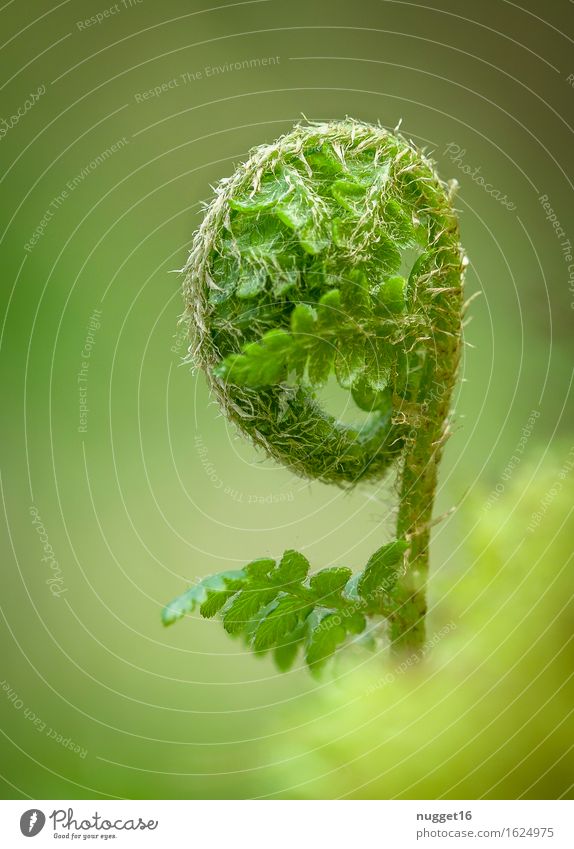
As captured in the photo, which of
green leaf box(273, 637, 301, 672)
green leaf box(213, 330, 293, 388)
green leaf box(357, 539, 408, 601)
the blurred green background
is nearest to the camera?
green leaf box(213, 330, 293, 388)

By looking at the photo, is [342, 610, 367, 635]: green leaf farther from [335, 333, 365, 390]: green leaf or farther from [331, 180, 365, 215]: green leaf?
[331, 180, 365, 215]: green leaf

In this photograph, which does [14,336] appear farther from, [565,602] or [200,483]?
[565,602]

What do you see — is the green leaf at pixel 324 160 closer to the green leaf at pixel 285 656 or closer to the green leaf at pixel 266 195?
the green leaf at pixel 266 195

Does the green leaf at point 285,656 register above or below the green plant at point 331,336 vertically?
below

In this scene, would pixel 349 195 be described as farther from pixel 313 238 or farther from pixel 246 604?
pixel 246 604

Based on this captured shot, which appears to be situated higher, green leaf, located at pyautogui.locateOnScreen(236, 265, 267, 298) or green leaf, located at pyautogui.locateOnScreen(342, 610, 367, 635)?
green leaf, located at pyautogui.locateOnScreen(236, 265, 267, 298)

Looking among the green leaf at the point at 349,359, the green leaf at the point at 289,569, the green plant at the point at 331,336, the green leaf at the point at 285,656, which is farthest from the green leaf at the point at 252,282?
the green leaf at the point at 285,656

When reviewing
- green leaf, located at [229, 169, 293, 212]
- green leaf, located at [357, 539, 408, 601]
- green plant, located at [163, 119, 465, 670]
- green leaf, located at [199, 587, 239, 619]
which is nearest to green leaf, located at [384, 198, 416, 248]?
green plant, located at [163, 119, 465, 670]
